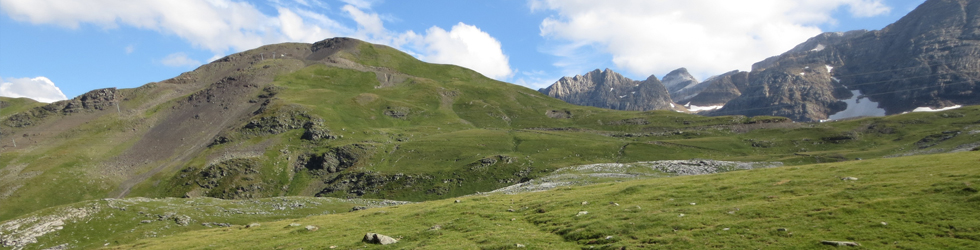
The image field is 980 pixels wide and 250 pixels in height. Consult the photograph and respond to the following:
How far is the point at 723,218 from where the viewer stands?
27.8 m

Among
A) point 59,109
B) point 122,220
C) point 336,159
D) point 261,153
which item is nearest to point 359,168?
point 336,159

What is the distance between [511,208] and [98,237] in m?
64.2

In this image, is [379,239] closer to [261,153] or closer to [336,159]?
[336,159]

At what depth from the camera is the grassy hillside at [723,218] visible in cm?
2217

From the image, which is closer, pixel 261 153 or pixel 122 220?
pixel 122 220

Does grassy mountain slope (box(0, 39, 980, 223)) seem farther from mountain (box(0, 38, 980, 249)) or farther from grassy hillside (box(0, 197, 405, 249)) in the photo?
grassy hillside (box(0, 197, 405, 249))

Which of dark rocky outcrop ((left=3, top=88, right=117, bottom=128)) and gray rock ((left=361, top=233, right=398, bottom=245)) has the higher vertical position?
dark rocky outcrop ((left=3, top=88, right=117, bottom=128))

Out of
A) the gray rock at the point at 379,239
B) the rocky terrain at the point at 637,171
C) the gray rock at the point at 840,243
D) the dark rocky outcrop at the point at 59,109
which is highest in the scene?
the dark rocky outcrop at the point at 59,109

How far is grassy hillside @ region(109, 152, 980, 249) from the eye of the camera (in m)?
22.2

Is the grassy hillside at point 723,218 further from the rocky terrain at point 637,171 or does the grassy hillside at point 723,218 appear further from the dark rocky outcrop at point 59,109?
the dark rocky outcrop at point 59,109

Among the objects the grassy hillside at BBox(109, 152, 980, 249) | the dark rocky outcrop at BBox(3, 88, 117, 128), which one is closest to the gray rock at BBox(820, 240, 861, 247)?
the grassy hillside at BBox(109, 152, 980, 249)

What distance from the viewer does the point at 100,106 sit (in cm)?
19650

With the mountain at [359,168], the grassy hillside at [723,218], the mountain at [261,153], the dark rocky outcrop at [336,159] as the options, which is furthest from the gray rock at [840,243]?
the dark rocky outcrop at [336,159]

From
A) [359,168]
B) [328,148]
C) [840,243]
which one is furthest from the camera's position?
[328,148]
